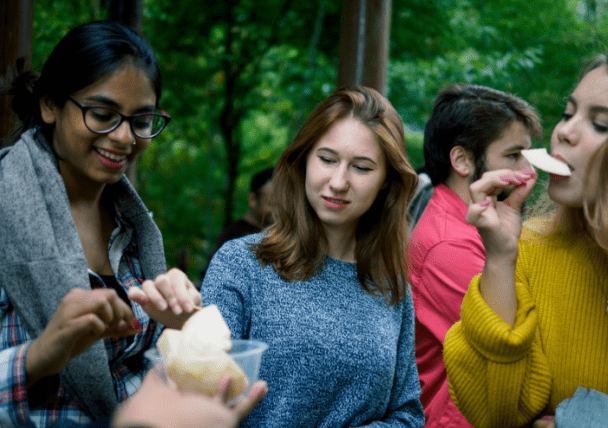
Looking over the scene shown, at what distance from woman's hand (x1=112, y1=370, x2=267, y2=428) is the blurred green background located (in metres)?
5.04

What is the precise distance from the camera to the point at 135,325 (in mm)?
1548

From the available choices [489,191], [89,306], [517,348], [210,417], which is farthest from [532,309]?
[89,306]

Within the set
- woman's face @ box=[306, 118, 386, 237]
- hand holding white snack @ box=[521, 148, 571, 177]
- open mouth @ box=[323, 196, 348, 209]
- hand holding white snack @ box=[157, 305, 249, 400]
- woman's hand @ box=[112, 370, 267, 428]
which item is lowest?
woman's hand @ box=[112, 370, 267, 428]

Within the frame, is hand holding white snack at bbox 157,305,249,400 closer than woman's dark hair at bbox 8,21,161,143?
Yes

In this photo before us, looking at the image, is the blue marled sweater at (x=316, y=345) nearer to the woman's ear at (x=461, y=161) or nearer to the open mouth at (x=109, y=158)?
the open mouth at (x=109, y=158)

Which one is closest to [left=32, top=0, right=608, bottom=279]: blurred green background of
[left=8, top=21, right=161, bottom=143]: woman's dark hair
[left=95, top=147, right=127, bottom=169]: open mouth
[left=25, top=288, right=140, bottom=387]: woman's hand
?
[left=8, top=21, right=161, bottom=143]: woman's dark hair

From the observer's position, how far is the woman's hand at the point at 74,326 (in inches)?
55.4

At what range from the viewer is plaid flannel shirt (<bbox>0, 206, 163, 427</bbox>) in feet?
4.90

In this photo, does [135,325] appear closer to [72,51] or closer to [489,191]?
[72,51]

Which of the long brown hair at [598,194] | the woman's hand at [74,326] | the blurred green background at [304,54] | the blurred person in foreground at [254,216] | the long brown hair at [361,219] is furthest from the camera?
the blurred green background at [304,54]

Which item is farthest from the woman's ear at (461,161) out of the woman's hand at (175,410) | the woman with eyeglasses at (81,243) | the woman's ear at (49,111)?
the woman's hand at (175,410)

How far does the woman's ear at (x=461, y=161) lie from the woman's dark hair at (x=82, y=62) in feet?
5.19

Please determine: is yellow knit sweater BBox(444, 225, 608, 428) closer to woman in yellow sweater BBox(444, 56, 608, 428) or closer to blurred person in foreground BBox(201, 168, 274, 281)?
woman in yellow sweater BBox(444, 56, 608, 428)

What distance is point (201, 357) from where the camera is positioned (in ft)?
4.15
